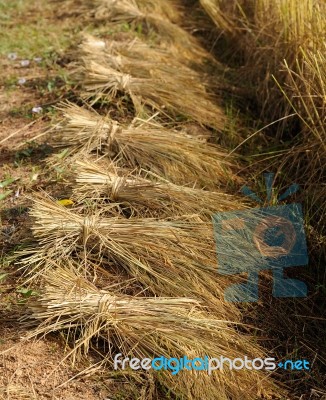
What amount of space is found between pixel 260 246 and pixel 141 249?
0.48m

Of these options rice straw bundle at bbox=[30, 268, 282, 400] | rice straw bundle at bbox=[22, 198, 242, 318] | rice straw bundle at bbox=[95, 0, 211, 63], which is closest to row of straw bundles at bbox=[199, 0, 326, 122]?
rice straw bundle at bbox=[95, 0, 211, 63]

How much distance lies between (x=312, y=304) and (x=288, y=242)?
278 millimetres

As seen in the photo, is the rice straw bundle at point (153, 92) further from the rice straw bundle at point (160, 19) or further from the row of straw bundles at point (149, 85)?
the rice straw bundle at point (160, 19)

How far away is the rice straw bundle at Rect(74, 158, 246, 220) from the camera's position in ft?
9.31

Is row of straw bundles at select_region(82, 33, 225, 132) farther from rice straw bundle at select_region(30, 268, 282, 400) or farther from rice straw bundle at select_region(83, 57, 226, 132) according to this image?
rice straw bundle at select_region(30, 268, 282, 400)

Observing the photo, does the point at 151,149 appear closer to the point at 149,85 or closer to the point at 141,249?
the point at 149,85

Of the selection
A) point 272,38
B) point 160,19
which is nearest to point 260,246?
point 272,38

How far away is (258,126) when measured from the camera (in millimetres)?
3645

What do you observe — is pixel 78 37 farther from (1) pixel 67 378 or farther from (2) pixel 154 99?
(1) pixel 67 378

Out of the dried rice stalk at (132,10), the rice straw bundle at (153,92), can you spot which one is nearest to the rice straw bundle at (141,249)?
the rice straw bundle at (153,92)

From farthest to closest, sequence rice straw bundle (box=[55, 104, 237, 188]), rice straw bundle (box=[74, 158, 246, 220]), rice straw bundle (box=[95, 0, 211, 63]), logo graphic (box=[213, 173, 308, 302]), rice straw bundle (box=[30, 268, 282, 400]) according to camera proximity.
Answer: rice straw bundle (box=[95, 0, 211, 63]) < rice straw bundle (box=[55, 104, 237, 188]) < rice straw bundle (box=[74, 158, 246, 220]) < logo graphic (box=[213, 173, 308, 302]) < rice straw bundle (box=[30, 268, 282, 400])

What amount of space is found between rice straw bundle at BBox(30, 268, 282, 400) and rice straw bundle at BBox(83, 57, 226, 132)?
1.40 metres

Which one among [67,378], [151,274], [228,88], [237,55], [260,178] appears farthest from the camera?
[237,55]

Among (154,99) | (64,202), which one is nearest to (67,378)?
(64,202)
